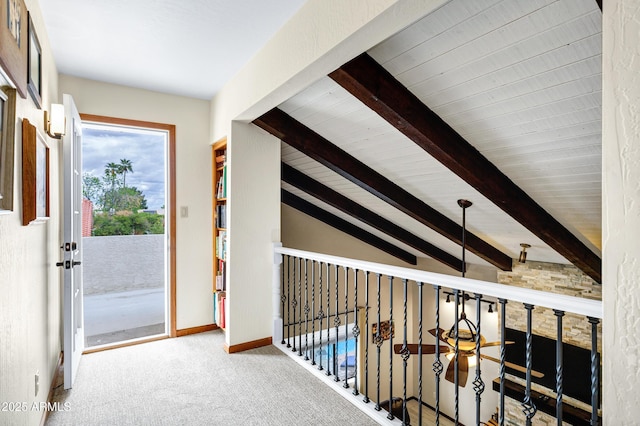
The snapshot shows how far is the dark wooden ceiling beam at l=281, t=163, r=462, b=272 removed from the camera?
426 cm

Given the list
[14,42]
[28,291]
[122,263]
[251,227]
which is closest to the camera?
[14,42]

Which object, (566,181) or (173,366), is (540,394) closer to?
(566,181)

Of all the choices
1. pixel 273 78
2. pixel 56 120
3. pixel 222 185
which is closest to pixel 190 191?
pixel 222 185

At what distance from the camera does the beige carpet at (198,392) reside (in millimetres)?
2221

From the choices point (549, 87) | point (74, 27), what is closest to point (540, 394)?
point (549, 87)

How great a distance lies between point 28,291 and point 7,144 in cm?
86

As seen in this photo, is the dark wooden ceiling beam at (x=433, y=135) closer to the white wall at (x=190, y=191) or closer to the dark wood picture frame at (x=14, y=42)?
the dark wood picture frame at (x=14, y=42)

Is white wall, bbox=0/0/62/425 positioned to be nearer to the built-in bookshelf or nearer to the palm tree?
the palm tree

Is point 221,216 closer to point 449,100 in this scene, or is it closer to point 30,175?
point 30,175

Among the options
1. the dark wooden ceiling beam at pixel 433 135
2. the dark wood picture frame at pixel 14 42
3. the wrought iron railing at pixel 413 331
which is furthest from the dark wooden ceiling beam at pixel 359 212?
the dark wood picture frame at pixel 14 42

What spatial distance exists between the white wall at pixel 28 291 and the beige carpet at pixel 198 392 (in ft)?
1.05

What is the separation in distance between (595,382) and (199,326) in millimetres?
3388

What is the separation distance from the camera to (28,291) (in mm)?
1821

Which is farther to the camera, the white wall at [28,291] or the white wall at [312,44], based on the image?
the white wall at [312,44]
